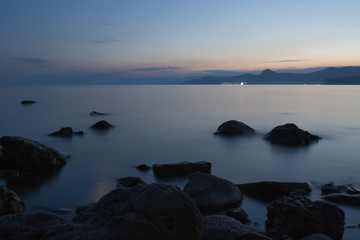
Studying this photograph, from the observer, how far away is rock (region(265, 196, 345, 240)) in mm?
5535

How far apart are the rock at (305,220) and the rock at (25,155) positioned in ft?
26.8

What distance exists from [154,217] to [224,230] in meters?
1.68

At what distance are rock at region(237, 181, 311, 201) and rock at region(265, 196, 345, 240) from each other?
2374mm

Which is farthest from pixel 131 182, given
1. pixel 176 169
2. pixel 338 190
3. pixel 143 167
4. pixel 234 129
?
pixel 234 129

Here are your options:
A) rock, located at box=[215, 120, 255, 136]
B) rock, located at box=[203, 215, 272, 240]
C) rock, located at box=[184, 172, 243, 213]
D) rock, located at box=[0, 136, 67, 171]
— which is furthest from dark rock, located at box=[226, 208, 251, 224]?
rock, located at box=[215, 120, 255, 136]

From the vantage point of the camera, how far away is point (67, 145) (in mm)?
15484

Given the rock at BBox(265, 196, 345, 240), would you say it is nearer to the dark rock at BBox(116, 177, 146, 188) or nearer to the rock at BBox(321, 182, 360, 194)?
the rock at BBox(321, 182, 360, 194)

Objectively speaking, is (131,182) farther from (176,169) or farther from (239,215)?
(239,215)

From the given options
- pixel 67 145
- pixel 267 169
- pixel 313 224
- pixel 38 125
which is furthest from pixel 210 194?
pixel 38 125

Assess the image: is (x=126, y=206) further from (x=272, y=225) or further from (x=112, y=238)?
(x=272, y=225)

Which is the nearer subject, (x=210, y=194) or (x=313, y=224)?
(x=313, y=224)

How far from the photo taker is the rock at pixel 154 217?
3.68 meters

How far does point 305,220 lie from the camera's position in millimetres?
5582

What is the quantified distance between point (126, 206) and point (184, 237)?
85cm
